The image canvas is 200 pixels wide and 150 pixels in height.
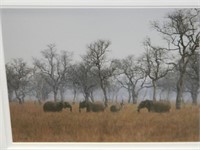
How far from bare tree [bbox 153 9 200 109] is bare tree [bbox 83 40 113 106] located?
0.68 ft

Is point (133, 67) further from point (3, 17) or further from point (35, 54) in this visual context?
point (3, 17)

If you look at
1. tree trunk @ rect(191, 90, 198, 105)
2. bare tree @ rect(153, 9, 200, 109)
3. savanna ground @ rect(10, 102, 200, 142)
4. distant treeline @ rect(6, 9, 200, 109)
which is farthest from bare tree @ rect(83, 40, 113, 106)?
tree trunk @ rect(191, 90, 198, 105)

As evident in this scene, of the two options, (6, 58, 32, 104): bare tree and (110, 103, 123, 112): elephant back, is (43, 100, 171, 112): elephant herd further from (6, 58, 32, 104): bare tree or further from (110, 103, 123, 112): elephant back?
(6, 58, 32, 104): bare tree

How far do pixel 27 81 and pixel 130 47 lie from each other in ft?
1.36

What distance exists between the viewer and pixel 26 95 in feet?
4.11

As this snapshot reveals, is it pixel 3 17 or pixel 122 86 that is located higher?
pixel 3 17

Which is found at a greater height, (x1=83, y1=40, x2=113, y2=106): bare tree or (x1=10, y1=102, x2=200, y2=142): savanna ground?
(x1=83, y1=40, x2=113, y2=106): bare tree

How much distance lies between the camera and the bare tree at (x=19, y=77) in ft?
4.01

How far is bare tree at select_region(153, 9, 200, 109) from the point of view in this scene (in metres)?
1.17

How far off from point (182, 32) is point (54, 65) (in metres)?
0.49

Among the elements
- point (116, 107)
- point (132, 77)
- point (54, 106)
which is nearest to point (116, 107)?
point (116, 107)

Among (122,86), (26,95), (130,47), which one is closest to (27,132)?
(26,95)

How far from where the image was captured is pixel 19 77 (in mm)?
1243

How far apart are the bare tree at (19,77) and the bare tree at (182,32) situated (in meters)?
0.51
